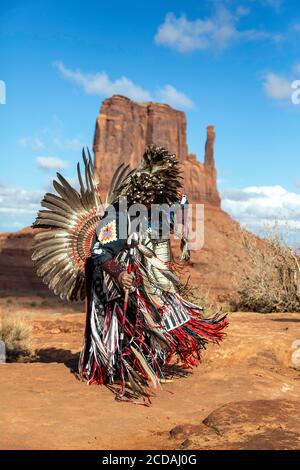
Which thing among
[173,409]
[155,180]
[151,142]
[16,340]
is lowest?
[16,340]

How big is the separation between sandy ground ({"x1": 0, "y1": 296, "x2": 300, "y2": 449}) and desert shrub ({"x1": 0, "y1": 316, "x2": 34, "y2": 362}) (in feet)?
9.66

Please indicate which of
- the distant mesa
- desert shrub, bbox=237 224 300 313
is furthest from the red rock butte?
desert shrub, bbox=237 224 300 313

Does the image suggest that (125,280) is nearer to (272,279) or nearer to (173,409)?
(173,409)

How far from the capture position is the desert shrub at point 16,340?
9734 mm

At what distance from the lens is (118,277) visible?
17.8 ft

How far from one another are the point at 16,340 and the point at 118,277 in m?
5.59

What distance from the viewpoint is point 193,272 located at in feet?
163

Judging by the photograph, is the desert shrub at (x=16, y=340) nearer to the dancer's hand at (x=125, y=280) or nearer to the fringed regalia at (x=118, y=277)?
the fringed regalia at (x=118, y=277)

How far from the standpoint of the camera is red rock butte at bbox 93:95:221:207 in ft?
266

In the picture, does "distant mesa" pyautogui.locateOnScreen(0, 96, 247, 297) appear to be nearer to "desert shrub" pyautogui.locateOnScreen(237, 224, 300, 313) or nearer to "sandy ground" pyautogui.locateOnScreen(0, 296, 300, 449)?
"desert shrub" pyautogui.locateOnScreen(237, 224, 300, 313)

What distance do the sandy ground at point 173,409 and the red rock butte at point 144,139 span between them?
234ft

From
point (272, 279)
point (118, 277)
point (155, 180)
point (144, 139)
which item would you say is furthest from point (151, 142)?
point (118, 277)
